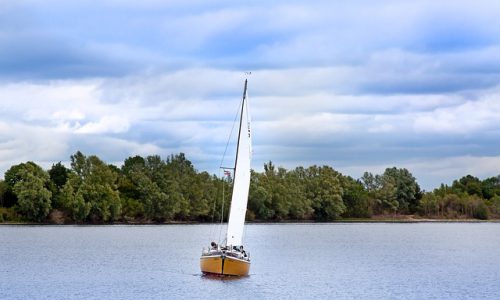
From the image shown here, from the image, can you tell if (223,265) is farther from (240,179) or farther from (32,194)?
(32,194)

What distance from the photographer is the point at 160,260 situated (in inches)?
3895

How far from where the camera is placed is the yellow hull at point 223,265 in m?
70.4

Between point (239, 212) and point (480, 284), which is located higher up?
point (239, 212)

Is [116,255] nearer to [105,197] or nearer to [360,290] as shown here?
[360,290]

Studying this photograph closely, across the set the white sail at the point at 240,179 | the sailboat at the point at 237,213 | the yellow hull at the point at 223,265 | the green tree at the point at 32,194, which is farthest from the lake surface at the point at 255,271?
the green tree at the point at 32,194

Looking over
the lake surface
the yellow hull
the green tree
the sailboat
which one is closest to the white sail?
the sailboat

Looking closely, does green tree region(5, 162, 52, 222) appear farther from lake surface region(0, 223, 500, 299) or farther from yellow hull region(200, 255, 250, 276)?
yellow hull region(200, 255, 250, 276)

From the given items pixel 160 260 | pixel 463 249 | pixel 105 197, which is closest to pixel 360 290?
pixel 160 260

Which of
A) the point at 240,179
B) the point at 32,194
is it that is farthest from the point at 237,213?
the point at 32,194

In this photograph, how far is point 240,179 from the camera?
70750 millimetres

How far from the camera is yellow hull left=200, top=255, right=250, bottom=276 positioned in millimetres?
70438

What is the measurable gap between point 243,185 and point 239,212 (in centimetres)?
226

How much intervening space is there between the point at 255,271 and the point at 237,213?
1573 centimetres

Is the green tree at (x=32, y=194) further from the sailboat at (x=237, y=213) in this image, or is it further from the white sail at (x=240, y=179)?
the white sail at (x=240, y=179)
